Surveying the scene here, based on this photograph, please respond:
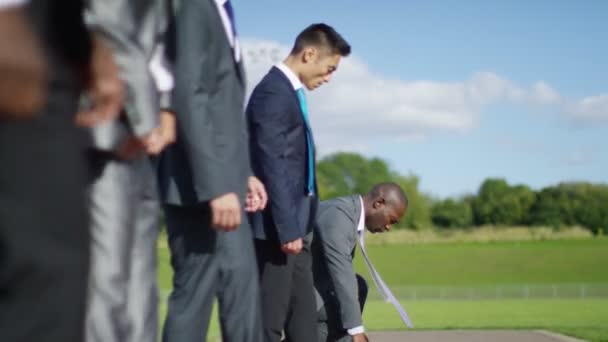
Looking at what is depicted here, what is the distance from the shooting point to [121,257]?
3820 millimetres

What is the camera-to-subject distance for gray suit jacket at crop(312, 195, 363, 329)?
25.4ft

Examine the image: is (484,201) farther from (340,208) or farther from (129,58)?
(129,58)

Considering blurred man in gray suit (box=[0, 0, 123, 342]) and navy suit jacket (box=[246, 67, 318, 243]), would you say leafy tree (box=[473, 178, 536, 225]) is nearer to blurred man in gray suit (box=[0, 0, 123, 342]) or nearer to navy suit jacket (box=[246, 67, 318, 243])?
navy suit jacket (box=[246, 67, 318, 243])

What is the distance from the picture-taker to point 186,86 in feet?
16.4

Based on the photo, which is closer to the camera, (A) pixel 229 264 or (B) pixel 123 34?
(B) pixel 123 34

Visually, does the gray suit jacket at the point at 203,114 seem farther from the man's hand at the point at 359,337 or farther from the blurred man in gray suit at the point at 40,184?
the man's hand at the point at 359,337

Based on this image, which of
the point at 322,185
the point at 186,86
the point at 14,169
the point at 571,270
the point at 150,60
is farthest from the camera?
the point at 322,185

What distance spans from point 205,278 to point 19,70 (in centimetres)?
285

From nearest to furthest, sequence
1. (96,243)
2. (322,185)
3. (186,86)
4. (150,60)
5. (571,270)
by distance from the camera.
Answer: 1. (96,243)
2. (150,60)
3. (186,86)
4. (571,270)
5. (322,185)

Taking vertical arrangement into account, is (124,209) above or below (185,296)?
above

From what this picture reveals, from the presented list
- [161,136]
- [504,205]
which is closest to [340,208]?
[161,136]

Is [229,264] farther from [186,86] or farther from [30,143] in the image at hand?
[30,143]

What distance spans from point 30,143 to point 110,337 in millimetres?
1729

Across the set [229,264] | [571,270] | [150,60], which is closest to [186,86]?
[150,60]
